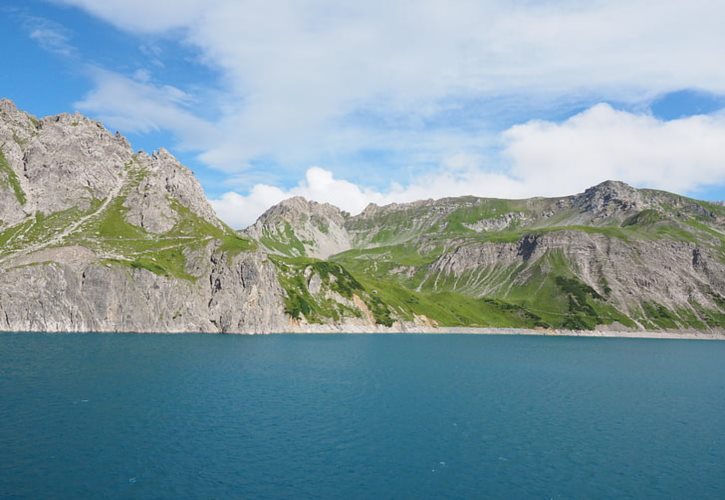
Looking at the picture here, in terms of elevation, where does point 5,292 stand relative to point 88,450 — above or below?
above

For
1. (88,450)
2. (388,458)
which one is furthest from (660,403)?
(88,450)

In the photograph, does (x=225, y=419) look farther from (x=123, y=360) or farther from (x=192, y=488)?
(x=123, y=360)

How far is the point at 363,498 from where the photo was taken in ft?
160

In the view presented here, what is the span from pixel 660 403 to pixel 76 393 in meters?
110

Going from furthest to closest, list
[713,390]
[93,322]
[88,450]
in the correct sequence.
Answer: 1. [93,322]
2. [713,390]
3. [88,450]

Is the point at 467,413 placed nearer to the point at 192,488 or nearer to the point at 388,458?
the point at 388,458

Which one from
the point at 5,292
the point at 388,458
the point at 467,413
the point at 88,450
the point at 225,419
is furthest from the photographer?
the point at 5,292

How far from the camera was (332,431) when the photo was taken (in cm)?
7031

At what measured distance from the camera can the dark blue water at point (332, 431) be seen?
51531 mm

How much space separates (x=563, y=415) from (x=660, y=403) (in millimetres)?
30975

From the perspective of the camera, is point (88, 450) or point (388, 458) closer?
point (88, 450)

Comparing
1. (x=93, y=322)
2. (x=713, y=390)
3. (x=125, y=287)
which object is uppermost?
(x=125, y=287)

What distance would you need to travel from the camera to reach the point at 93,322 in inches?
7421

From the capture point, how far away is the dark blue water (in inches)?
2029
